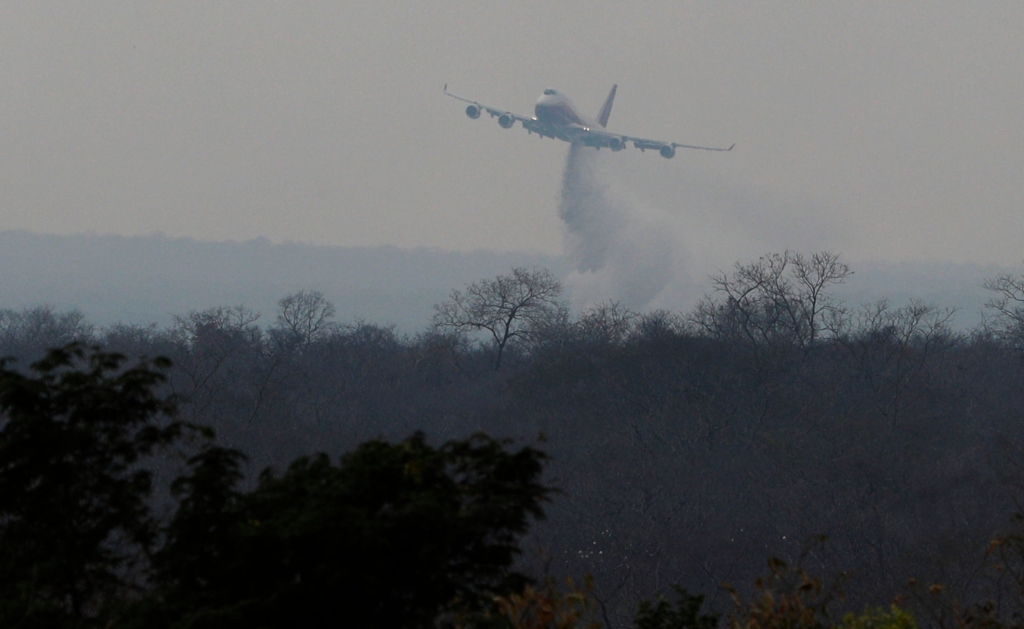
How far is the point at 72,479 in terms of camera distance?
11.6 metres

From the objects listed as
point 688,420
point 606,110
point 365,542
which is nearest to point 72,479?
point 365,542

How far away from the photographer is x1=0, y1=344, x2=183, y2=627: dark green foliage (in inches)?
450

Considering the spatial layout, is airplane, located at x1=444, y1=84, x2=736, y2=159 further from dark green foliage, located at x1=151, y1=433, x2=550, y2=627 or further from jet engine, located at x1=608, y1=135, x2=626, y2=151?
dark green foliage, located at x1=151, y1=433, x2=550, y2=627

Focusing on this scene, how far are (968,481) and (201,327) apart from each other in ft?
190

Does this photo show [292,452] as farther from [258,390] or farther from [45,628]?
[45,628]

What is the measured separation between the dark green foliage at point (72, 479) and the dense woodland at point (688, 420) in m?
25.3

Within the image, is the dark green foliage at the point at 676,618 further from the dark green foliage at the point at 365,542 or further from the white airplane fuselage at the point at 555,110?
the white airplane fuselage at the point at 555,110

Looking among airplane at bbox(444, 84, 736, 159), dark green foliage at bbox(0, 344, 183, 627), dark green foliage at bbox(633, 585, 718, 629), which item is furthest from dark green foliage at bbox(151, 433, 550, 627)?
airplane at bbox(444, 84, 736, 159)

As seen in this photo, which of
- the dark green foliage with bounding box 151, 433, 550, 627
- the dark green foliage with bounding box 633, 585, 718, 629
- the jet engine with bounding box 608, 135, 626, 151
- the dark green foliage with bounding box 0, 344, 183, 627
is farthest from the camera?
the jet engine with bounding box 608, 135, 626, 151

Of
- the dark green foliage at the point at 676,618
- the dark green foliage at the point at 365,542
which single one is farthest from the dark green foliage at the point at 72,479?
the dark green foliage at the point at 676,618

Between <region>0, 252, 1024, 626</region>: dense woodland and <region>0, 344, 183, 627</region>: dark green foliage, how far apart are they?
25289mm

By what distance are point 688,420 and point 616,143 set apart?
71.5ft

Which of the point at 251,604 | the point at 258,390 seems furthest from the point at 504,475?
the point at 258,390

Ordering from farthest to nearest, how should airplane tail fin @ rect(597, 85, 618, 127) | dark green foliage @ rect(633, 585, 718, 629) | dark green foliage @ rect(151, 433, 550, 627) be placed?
airplane tail fin @ rect(597, 85, 618, 127), dark green foliage @ rect(633, 585, 718, 629), dark green foliage @ rect(151, 433, 550, 627)
